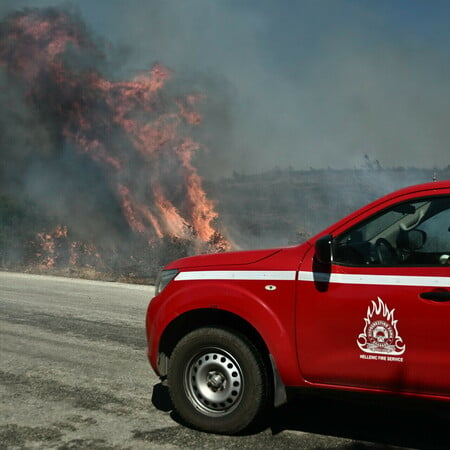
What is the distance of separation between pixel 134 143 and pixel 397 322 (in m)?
23.4

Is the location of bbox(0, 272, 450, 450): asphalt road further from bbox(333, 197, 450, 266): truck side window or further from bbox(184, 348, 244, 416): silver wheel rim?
bbox(333, 197, 450, 266): truck side window

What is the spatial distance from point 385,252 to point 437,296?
490mm

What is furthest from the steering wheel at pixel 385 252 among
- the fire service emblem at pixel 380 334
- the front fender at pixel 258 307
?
the front fender at pixel 258 307

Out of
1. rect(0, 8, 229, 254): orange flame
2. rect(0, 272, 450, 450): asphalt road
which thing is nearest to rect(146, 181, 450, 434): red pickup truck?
rect(0, 272, 450, 450): asphalt road

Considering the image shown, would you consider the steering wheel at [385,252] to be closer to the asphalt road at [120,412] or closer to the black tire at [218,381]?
the asphalt road at [120,412]

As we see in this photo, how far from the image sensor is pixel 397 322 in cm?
399

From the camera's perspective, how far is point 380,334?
159 inches

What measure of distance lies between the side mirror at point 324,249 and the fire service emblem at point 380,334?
426 mm

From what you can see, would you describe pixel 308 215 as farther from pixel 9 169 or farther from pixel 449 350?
pixel 449 350

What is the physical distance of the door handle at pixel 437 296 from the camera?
389 centimetres

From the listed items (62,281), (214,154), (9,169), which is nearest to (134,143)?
(214,154)

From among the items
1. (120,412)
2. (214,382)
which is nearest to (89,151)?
(120,412)

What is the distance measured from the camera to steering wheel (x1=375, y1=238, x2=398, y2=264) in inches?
166

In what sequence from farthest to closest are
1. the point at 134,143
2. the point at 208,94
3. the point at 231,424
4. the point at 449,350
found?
the point at 208,94
the point at 134,143
the point at 231,424
the point at 449,350
